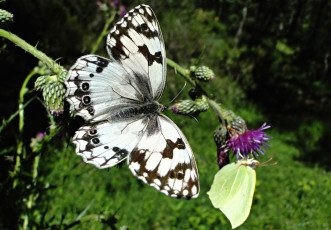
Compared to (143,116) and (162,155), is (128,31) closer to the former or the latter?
(143,116)

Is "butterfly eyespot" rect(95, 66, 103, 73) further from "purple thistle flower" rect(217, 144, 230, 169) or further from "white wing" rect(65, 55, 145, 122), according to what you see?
"purple thistle flower" rect(217, 144, 230, 169)

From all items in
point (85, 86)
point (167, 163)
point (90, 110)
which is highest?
point (85, 86)

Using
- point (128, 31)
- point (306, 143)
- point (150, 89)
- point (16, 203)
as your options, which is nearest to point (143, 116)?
point (150, 89)

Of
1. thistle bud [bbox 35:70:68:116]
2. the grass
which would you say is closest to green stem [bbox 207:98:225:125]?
thistle bud [bbox 35:70:68:116]

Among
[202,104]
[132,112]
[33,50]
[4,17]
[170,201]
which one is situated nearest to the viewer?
[33,50]

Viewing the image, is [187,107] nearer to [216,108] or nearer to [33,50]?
[216,108]

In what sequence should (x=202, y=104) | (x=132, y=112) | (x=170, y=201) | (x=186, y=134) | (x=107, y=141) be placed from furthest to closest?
1. (x=186, y=134)
2. (x=170, y=201)
3. (x=132, y=112)
4. (x=107, y=141)
5. (x=202, y=104)

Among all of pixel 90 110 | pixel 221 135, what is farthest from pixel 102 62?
pixel 221 135
